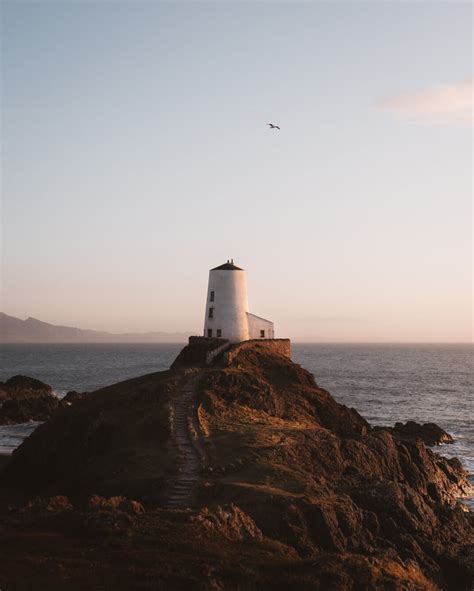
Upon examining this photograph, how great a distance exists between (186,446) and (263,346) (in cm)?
2298

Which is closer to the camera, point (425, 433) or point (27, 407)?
point (425, 433)

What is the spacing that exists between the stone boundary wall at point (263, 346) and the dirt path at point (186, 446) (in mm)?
4571

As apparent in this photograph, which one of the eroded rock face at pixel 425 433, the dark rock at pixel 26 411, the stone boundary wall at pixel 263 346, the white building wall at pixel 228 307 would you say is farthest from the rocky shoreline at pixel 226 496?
the dark rock at pixel 26 411

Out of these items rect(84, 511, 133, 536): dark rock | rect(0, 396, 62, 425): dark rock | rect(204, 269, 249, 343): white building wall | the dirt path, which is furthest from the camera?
rect(0, 396, 62, 425): dark rock

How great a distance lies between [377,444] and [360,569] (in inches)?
796

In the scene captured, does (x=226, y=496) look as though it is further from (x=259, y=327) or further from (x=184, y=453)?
(x=259, y=327)

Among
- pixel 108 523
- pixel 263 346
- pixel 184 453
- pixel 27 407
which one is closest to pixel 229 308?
pixel 263 346

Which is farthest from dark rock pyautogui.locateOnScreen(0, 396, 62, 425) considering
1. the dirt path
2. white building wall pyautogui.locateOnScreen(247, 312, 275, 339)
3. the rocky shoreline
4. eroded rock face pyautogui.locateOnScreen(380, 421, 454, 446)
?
eroded rock face pyautogui.locateOnScreen(380, 421, 454, 446)

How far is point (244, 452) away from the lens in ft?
121

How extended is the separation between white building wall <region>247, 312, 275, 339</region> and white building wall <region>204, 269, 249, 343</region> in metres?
0.68

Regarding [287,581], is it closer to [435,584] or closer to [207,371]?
[435,584]

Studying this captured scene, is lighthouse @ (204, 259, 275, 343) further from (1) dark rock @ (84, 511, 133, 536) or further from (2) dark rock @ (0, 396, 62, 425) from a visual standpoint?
(1) dark rock @ (84, 511, 133, 536)

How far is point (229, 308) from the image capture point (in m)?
63.1

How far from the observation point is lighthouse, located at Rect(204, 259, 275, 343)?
6284 centimetres
